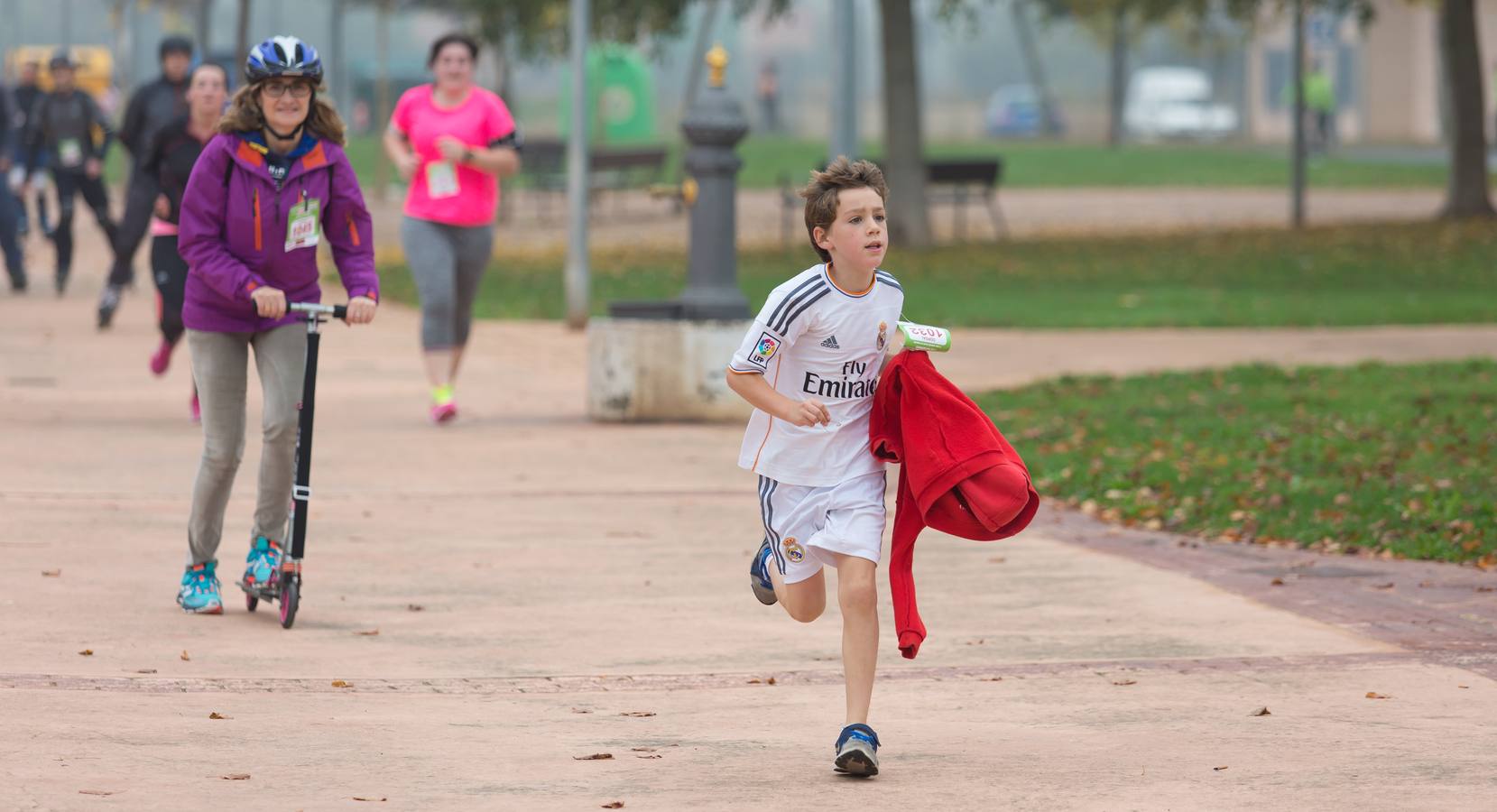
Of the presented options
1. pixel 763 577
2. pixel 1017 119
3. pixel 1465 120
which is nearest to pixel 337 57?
pixel 1465 120

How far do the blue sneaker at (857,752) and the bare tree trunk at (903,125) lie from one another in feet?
68.1

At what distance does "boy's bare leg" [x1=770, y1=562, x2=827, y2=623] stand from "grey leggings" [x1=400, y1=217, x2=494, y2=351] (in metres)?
6.46

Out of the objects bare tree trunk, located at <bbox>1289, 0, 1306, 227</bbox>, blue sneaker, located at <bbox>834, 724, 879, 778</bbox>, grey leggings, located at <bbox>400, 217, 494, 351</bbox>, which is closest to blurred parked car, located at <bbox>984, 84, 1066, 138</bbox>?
bare tree trunk, located at <bbox>1289, 0, 1306, 227</bbox>

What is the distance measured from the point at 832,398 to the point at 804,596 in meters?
0.51

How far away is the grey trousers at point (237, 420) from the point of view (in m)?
7.26

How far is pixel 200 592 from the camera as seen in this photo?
7285mm

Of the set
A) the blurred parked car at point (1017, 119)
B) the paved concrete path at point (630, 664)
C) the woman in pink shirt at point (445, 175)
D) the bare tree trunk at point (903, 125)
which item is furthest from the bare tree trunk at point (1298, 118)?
the blurred parked car at point (1017, 119)

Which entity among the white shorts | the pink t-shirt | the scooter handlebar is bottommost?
the white shorts

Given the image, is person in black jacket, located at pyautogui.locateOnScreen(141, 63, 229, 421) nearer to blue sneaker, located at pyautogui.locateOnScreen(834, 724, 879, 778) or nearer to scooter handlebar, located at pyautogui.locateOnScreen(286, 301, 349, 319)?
scooter handlebar, located at pyautogui.locateOnScreen(286, 301, 349, 319)

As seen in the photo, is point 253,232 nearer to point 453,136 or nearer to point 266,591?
point 266,591

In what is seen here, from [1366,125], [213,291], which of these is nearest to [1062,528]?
[213,291]

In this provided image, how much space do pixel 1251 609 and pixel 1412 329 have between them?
10.0 m

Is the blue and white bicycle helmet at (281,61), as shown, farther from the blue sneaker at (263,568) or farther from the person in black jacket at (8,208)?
the person in black jacket at (8,208)

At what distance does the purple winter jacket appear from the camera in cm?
707
